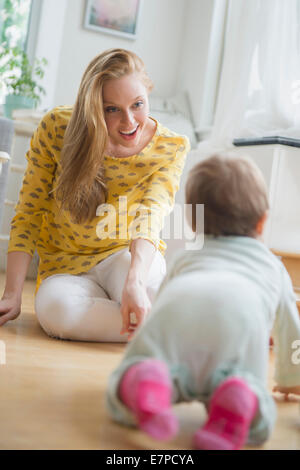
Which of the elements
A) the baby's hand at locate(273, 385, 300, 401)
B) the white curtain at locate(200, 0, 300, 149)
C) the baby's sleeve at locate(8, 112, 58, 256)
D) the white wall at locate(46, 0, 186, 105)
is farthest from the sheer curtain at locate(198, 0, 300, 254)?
the baby's hand at locate(273, 385, 300, 401)

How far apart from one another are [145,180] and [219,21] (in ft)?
6.11

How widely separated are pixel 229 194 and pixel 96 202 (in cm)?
78

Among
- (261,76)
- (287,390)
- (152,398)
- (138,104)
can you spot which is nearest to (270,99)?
(261,76)

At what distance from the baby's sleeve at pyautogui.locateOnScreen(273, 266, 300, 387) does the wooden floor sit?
64 mm

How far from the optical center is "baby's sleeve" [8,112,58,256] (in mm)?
1651

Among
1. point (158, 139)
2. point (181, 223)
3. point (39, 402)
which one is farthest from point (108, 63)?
point (181, 223)

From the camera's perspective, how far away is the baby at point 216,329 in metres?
0.77

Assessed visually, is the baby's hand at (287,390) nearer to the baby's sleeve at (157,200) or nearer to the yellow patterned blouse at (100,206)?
the baby's sleeve at (157,200)

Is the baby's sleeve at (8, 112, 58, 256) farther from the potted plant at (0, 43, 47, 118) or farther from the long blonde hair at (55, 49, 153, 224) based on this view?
the potted plant at (0, 43, 47, 118)

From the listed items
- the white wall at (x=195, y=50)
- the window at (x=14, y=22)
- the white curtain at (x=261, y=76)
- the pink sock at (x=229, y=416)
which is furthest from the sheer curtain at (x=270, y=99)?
the pink sock at (x=229, y=416)

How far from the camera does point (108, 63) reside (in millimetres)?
1494

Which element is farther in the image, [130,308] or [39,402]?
[130,308]

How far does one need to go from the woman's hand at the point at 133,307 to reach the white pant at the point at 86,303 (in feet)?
0.98

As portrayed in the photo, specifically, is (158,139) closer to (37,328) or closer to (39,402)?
(37,328)
